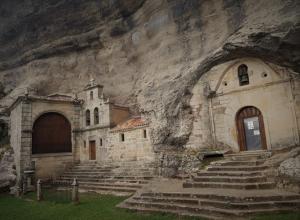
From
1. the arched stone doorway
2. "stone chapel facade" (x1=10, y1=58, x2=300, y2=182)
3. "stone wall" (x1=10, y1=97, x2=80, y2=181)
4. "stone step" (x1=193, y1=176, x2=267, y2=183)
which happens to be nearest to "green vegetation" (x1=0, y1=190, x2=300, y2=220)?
"stone step" (x1=193, y1=176, x2=267, y2=183)

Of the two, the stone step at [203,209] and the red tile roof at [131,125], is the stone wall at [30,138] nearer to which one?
the red tile roof at [131,125]

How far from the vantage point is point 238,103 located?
13406mm

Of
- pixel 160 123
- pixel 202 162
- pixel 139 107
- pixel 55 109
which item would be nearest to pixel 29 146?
pixel 55 109

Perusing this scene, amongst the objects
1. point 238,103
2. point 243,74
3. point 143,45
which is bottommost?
point 238,103

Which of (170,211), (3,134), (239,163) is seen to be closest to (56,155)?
(3,134)

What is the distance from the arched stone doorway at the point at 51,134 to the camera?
19.8 metres

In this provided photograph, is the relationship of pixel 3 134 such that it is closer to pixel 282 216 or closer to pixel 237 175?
pixel 237 175

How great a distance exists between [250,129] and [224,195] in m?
6.24

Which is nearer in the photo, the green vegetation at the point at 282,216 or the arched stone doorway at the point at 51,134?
the green vegetation at the point at 282,216

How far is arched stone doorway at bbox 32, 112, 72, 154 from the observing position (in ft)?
64.9

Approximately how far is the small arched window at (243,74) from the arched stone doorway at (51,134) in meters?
15.2

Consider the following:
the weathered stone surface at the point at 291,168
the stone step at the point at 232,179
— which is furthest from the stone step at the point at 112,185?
the weathered stone surface at the point at 291,168

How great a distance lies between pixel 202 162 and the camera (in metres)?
12.1

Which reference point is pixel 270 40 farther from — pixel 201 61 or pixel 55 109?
pixel 55 109
